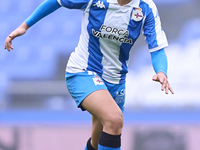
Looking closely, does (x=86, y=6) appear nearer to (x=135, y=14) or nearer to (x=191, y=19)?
(x=135, y=14)

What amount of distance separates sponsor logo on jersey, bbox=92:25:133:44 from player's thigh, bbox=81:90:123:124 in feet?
1.22

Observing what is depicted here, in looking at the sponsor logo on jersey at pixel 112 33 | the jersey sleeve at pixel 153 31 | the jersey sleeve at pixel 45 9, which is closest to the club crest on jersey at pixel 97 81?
the sponsor logo on jersey at pixel 112 33

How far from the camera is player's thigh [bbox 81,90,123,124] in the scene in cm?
253

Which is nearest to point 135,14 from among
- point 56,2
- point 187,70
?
point 56,2

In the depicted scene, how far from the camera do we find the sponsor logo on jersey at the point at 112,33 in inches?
109

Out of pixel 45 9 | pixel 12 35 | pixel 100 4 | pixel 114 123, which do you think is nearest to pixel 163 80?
pixel 114 123

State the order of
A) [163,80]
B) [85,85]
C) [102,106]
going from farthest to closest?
[85,85], [102,106], [163,80]

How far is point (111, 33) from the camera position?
278 centimetres

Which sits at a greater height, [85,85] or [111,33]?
[111,33]

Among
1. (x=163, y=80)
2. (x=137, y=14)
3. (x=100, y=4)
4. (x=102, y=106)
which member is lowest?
(x=102, y=106)

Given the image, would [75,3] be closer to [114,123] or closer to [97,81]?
[97,81]

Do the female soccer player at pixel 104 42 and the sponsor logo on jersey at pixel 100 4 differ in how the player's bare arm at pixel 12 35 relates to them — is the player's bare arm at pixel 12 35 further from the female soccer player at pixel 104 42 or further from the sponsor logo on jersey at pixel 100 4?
the sponsor logo on jersey at pixel 100 4

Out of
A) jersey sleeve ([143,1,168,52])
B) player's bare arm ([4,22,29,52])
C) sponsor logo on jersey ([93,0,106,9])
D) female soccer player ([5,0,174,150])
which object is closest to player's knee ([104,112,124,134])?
female soccer player ([5,0,174,150])

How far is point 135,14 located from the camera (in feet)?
9.14
